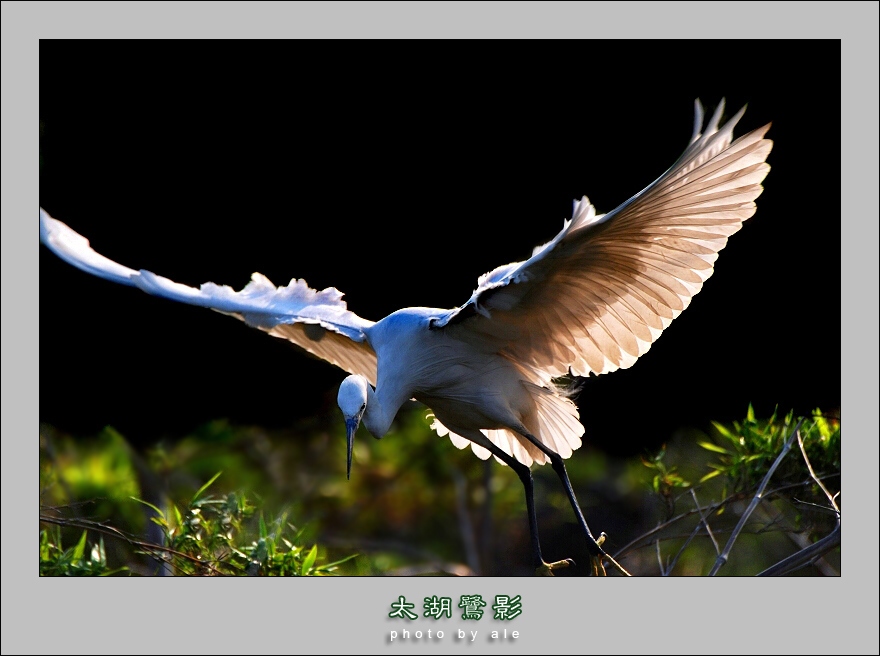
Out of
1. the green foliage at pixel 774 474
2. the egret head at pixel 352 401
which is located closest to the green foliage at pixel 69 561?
the egret head at pixel 352 401

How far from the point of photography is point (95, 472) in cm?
319

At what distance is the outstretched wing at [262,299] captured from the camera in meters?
2.50

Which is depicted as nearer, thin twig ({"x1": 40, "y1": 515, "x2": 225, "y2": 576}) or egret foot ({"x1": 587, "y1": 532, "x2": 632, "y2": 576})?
thin twig ({"x1": 40, "y1": 515, "x2": 225, "y2": 576})

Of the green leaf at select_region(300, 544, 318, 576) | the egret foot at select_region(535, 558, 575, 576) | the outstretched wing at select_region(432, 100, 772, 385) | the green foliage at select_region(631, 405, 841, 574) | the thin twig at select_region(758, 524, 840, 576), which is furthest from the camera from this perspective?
the green foliage at select_region(631, 405, 841, 574)

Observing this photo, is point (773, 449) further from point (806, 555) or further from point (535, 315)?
point (535, 315)

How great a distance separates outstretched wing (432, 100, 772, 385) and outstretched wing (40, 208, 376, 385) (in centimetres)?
42

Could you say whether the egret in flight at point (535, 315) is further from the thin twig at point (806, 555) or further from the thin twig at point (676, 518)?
the thin twig at point (806, 555)

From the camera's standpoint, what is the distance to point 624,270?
78.7 inches

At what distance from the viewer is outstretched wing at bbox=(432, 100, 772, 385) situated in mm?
1790

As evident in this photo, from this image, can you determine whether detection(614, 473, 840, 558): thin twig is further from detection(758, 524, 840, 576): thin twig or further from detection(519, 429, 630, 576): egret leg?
detection(758, 524, 840, 576): thin twig

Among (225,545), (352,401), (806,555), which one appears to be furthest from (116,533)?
(806,555)

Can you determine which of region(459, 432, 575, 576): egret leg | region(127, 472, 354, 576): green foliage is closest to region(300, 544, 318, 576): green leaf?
region(127, 472, 354, 576): green foliage

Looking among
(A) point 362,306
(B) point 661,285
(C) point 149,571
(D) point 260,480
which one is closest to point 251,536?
(C) point 149,571

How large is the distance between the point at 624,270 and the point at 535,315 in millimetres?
231
